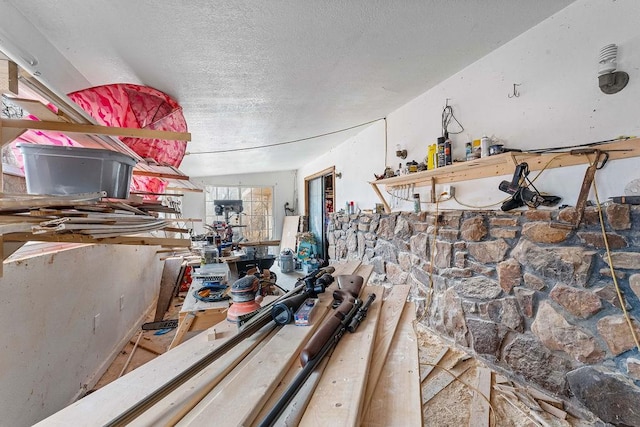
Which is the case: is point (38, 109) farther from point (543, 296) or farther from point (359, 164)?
point (359, 164)

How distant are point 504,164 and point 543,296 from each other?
93 cm

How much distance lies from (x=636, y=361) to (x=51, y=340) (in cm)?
318

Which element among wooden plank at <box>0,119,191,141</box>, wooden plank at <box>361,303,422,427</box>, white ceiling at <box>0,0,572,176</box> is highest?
white ceiling at <box>0,0,572,176</box>

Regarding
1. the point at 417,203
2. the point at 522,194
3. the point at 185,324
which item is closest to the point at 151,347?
Answer: the point at 185,324

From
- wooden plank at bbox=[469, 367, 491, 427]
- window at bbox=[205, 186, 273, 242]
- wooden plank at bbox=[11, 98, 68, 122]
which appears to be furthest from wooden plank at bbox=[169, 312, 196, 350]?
window at bbox=[205, 186, 273, 242]

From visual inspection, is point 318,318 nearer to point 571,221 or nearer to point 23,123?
point 23,123

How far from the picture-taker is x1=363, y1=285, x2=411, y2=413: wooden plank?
943 mm

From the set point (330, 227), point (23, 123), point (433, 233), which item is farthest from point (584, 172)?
point (330, 227)

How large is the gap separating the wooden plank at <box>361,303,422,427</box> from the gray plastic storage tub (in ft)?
4.39

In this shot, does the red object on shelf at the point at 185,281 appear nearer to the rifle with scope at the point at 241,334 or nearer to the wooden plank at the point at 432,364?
the rifle with scope at the point at 241,334

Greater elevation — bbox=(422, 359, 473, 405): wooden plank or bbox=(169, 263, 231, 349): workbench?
bbox=(169, 263, 231, 349): workbench

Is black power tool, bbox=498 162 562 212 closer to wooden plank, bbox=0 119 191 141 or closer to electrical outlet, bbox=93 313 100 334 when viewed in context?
wooden plank, bbox=0 119 191 141

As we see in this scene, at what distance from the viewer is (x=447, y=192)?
8.05 feet

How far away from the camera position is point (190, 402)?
733 millimetres
